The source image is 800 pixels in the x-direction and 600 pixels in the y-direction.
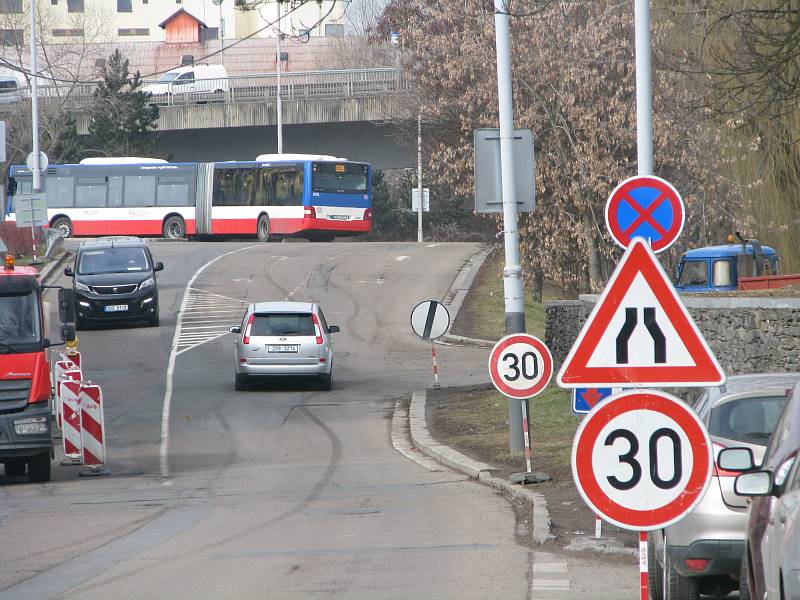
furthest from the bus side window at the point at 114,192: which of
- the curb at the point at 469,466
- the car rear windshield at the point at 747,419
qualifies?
the car rear windshield at the point at 747,419

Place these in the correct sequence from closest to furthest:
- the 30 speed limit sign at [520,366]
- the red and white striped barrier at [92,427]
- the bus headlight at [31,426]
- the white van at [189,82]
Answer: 1. the 30 speed limit sign at [520,366]
2. the bus headlight at [31,426]
3. the red and white striped barrier at [92,427]
4. the white van at [189,82]

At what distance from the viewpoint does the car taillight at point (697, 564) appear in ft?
25.5

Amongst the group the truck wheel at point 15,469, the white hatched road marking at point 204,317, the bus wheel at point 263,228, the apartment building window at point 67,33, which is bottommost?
the truck wheel at point 15,469

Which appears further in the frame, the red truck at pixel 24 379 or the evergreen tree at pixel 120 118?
the evergreen tree at pixel 120 118

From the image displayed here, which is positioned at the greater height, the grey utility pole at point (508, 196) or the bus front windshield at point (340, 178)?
the bus front windshield at point (340, 178)

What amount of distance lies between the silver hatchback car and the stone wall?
30.5 feet

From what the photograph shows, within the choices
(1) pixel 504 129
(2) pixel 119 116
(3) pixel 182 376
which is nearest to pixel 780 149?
(1) pixel 504 129

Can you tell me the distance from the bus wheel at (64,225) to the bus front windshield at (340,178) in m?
10.2

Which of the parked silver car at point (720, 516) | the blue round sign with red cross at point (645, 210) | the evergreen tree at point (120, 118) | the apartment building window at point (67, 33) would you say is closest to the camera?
the parked silver car at point (720, 516)

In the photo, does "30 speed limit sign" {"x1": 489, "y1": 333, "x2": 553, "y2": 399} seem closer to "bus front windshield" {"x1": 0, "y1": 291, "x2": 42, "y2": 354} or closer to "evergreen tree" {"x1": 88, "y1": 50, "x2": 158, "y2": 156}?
"bus front windshield" {"x1": 0, "y1": 291, "x2": 42, "y2": 354}

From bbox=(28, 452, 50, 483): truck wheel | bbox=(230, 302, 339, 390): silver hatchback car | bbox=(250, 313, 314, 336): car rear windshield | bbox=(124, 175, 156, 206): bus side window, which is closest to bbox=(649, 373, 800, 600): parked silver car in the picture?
bbox=(28, 452, 50, 483): truck wheel

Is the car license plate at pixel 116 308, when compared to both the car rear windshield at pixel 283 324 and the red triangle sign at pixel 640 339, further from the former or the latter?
the red triangle sign at pixel 640 339

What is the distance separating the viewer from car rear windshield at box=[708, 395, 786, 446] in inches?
329

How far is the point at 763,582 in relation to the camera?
20.0 ft
